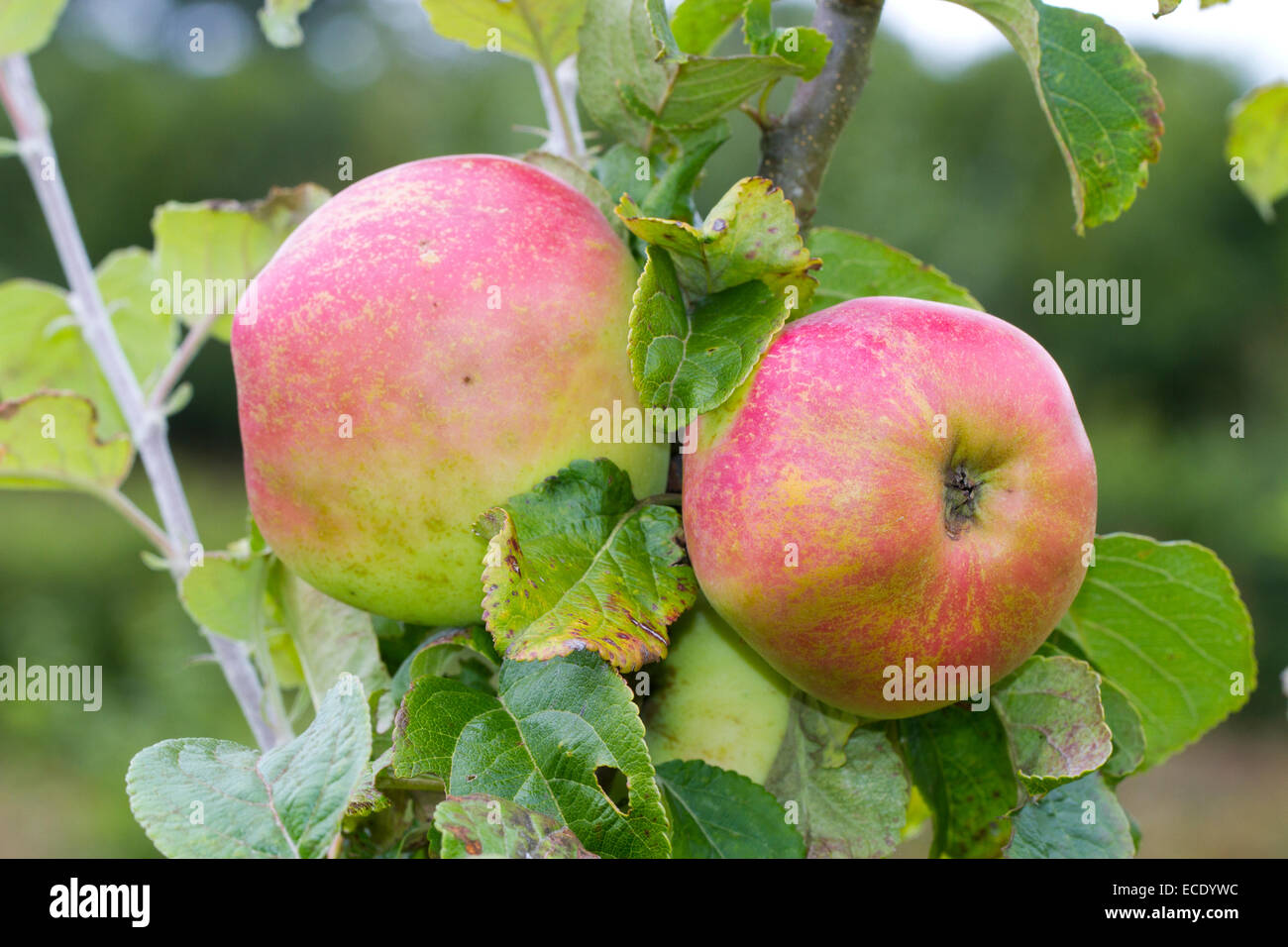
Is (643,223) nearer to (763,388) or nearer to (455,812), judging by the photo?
(763,388)

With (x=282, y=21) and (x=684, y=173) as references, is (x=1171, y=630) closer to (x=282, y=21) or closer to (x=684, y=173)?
(x=684, y=173)

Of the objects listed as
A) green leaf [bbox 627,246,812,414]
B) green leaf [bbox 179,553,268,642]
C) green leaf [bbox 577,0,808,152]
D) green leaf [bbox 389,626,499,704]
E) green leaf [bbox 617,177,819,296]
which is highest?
green leaf [bbox 577,0,808,152]

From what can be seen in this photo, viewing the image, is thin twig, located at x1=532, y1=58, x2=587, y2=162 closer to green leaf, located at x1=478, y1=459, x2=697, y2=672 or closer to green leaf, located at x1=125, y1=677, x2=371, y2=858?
green leaf, located at x1=478, y1=459, x2=697, y2=672

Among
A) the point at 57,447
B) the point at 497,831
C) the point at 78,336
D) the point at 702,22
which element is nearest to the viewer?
the point at 497,831

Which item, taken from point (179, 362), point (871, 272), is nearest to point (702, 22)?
point (871, 272)

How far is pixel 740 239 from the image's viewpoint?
0.59 meters

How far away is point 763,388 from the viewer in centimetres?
58

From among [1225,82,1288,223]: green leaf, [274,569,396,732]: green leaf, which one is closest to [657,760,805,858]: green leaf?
[274,569,396,732]: green leaf

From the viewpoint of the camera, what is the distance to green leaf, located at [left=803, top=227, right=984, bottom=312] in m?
0.76

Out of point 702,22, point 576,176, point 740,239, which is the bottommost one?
point 740,239

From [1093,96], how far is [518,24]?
39 cm

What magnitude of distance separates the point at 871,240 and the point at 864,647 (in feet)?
1.02

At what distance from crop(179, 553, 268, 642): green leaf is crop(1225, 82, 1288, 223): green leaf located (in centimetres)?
96

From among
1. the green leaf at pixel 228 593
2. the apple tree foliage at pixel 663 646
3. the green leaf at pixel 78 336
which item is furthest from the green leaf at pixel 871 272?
the green leaf at pixel 78 336
